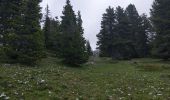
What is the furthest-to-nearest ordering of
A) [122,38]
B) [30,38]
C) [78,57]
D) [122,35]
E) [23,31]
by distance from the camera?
1. [122,35]
2. [122,38]
3. [78,57]
4. [23,31]
5. [30,38]

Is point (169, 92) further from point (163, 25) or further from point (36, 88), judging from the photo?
point (163, 25)

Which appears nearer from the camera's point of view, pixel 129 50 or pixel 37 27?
pixel 37 27

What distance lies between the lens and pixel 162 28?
79250 millimetres

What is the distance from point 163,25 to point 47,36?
30341 millimetres

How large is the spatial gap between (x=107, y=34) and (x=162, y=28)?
21284 millimetres

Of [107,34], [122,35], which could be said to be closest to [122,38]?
[122,35]

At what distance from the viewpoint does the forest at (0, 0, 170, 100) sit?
85.2 ft

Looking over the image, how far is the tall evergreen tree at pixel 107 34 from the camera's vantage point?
3821 inches

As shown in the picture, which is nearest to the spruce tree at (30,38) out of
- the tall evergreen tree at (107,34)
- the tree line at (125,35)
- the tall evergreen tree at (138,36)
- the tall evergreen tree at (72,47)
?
the tall evergreen tree at (72,47)

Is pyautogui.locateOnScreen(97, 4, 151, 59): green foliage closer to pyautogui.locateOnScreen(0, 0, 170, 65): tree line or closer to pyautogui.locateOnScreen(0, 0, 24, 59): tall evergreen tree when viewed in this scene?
pyautogui.locateOnScreen(0, 0, 170, 65): tree line

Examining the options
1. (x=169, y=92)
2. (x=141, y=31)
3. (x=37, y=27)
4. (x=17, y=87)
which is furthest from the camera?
(x=141, y=31)

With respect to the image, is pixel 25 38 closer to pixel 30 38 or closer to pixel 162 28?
pixel 30 38

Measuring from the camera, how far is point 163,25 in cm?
7881

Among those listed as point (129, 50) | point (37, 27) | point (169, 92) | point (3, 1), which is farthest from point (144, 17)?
point (169, 92)
